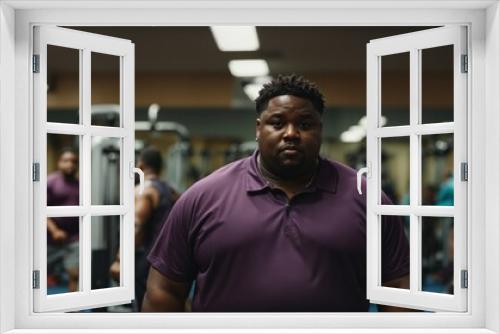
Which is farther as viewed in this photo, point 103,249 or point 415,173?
point 103,249

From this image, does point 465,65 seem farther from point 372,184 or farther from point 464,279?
point 464,279

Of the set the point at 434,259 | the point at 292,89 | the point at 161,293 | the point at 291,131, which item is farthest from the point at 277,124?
the point at 434,259

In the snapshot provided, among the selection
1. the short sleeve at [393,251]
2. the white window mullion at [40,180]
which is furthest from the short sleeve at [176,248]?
the short sleeve at [393,251]

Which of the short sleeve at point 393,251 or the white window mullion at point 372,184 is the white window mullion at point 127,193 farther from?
the short sleeve at point 393,251

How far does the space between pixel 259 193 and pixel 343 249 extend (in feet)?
1.48

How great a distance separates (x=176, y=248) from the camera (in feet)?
8.24

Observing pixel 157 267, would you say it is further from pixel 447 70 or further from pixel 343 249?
pixel 447 70

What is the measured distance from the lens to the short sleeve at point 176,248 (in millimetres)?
2506

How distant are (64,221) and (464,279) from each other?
360cm

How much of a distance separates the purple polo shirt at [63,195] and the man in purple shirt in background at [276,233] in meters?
2.20

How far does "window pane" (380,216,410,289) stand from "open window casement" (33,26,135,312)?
3.22 ft

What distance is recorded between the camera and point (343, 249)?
2451 mm

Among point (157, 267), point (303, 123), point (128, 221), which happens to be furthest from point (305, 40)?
point (128, 221)

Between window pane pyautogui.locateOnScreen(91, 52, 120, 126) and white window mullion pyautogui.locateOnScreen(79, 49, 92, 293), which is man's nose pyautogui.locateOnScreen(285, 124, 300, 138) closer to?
white window mullion pyautogui.locateOnScreen(79, 49, 92, 293)
